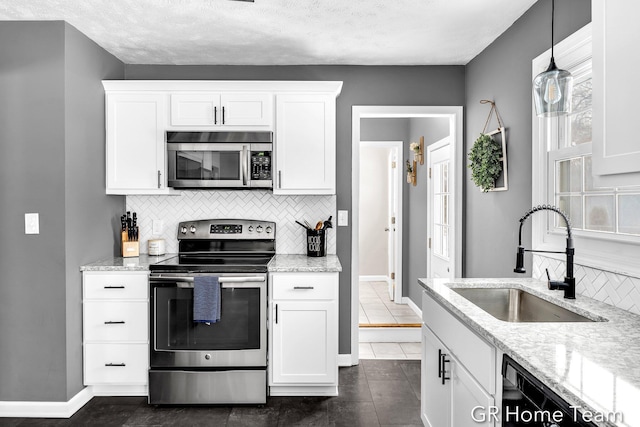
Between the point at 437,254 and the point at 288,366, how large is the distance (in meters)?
2.18

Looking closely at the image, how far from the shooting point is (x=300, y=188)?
A: 3.28 metres

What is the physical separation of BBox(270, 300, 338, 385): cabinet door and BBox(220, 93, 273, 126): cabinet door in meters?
1.33

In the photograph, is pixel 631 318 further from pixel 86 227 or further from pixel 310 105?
pixel 86 227

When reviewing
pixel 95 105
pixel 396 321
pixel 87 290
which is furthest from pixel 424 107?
pixel 87 290

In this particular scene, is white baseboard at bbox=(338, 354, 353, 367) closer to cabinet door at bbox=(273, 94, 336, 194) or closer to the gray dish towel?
the gray dish towel

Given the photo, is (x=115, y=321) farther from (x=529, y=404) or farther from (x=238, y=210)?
(x=529, y=404)

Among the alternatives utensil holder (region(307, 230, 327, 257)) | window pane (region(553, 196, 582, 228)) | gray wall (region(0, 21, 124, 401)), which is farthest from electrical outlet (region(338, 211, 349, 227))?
gray wall (region(0, 21, 124, 401))

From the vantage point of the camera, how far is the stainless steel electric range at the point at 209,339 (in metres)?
2.89

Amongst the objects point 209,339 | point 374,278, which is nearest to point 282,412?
point 209,339

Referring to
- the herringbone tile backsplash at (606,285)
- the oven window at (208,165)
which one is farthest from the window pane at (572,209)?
the oven window at (208,165)

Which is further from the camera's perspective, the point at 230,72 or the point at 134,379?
the point at 230,72

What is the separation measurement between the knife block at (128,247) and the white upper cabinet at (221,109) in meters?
0.94

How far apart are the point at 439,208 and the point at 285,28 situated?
2499 millimetres

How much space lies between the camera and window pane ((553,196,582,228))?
7.16ft
